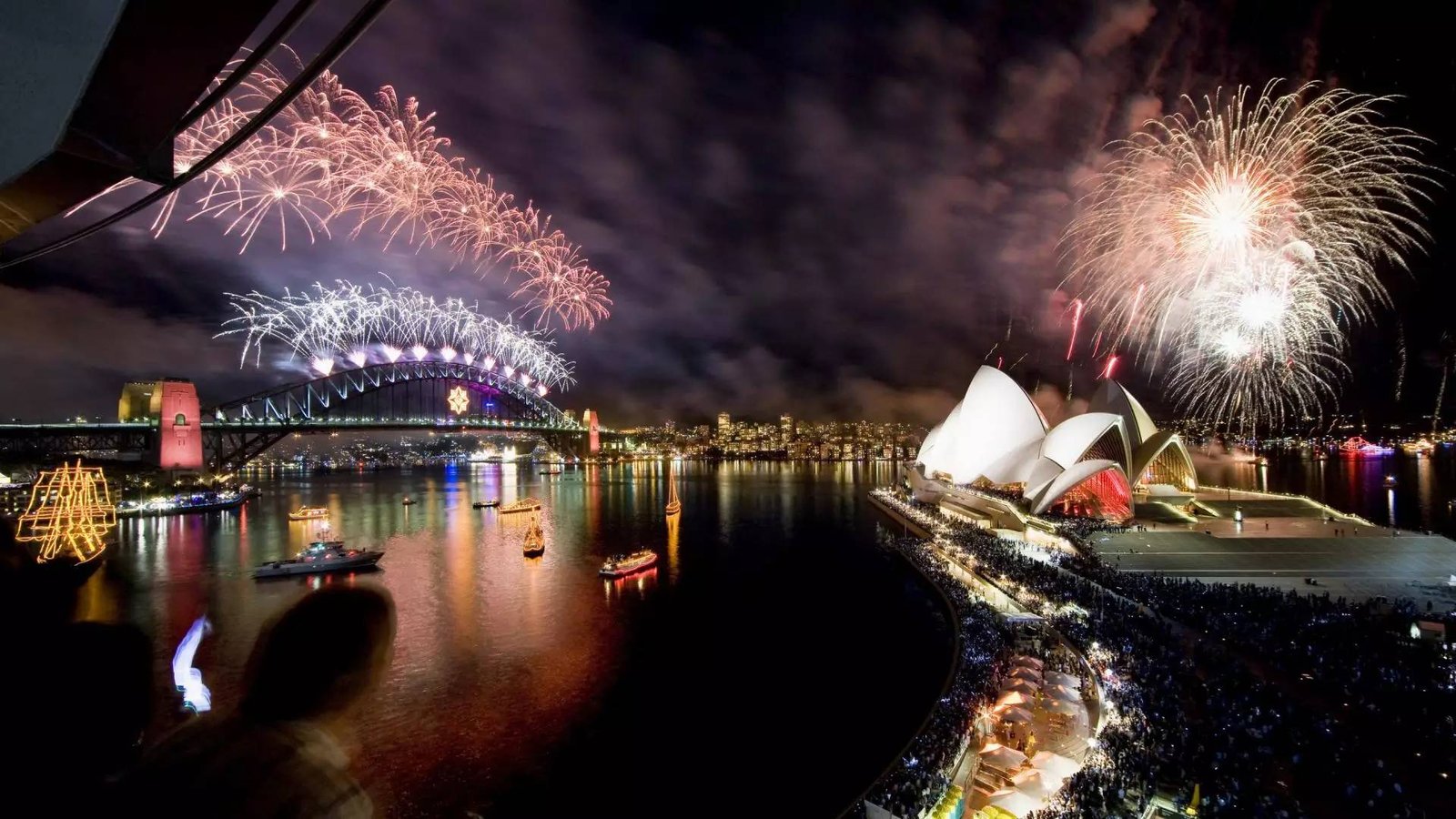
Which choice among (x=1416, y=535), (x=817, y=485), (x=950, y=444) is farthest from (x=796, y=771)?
(x=817, y=485)

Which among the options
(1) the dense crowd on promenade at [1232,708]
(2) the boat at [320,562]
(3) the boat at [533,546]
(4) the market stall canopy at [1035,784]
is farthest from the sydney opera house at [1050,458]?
(2) the boat at [320,562]

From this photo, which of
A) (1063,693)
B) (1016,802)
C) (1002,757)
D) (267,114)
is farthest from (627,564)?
(267,114)

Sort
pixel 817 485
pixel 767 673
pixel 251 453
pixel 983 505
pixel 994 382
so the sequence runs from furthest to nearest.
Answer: pixel 817 485, pixel 251 453, pixel 994 382, pixel 983 505, pixel 767 673

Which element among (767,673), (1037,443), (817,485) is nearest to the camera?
(767,673)

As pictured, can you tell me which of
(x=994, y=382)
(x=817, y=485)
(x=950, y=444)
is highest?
(x=994, y=382)

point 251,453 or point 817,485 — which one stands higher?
point 251,453

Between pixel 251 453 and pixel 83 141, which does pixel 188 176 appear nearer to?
pixel 83 141

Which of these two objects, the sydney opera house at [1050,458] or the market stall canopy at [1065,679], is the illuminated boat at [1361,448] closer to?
the sydney opera house at [1050,458]
